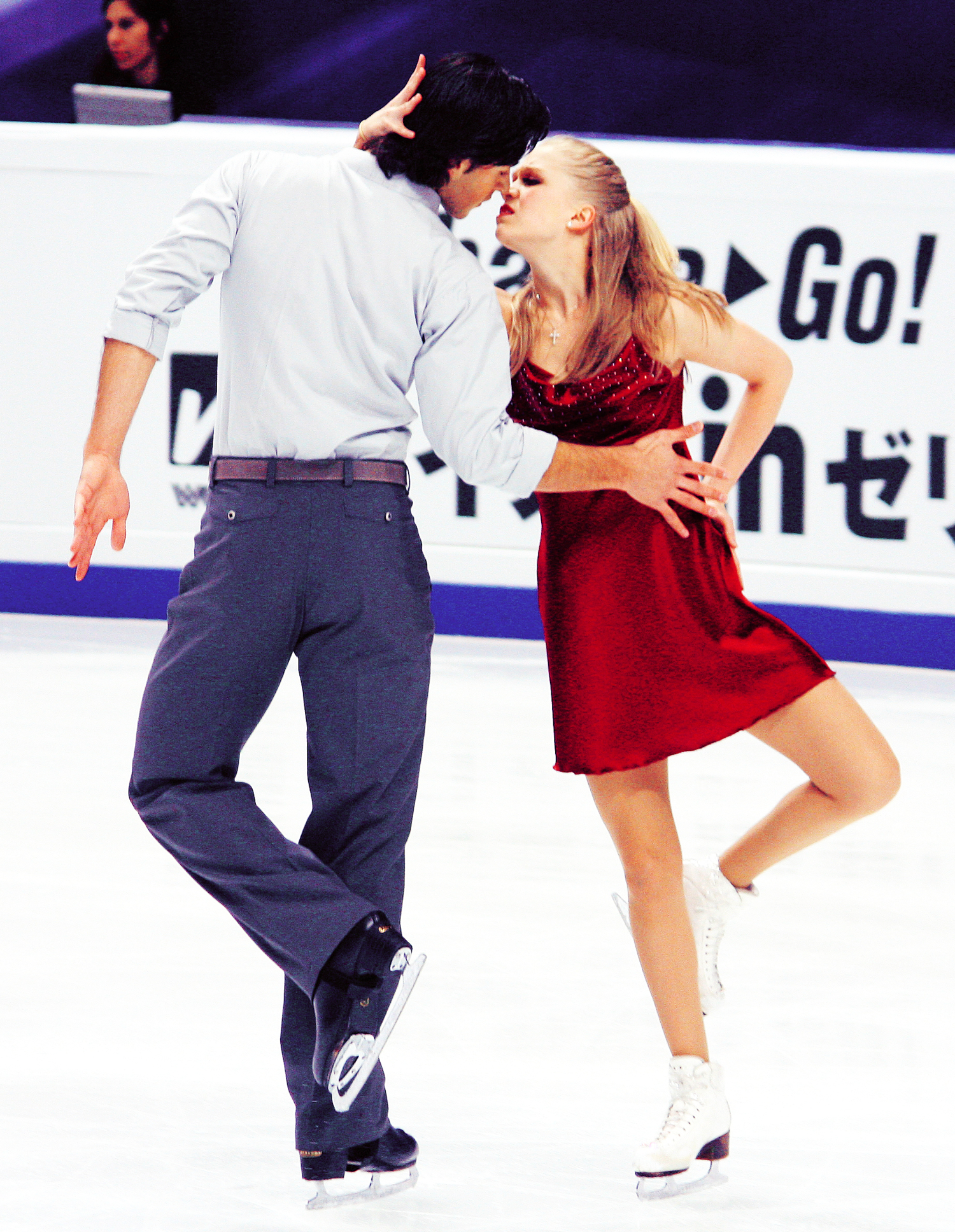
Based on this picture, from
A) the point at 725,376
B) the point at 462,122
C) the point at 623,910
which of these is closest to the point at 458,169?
the point at 462,122

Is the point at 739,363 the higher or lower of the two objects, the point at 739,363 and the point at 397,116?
the lower

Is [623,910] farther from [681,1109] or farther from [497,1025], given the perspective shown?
[497,1025]

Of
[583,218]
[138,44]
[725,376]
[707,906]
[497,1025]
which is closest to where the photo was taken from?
[583,218]

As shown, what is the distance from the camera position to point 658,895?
6.35 feet

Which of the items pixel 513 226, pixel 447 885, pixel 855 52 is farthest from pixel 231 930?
pixel 855 52

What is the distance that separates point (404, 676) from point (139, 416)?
3694 mm

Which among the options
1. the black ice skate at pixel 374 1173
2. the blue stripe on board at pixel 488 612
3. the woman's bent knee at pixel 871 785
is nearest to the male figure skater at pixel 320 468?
the black ice skate at pixel 374 1173

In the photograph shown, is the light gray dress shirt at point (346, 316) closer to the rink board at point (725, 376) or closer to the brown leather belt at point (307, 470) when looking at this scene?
the brown leather belt at point (307, 470)

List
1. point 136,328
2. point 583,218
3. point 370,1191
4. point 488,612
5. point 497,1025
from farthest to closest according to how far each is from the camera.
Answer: point 488,612, point 497,1025, point 583,218, point 370,1191, point 136,328

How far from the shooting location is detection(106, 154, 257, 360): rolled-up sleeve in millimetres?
1641

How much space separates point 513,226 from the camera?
1928 mm

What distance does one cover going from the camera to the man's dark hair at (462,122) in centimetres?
170

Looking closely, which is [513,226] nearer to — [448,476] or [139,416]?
[448,476]

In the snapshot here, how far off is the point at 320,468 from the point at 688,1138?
873 millimetres
